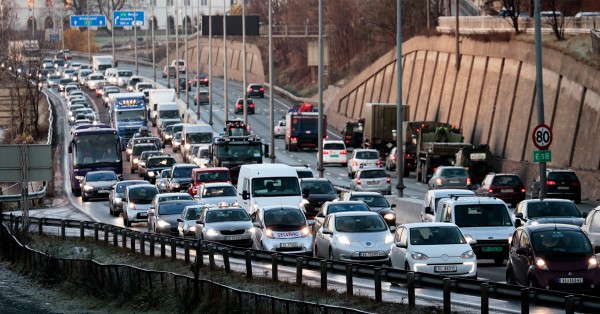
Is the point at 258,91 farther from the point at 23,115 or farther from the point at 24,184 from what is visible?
the point at 24,184

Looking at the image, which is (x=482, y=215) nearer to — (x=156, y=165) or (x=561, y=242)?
(x=561, y=242)

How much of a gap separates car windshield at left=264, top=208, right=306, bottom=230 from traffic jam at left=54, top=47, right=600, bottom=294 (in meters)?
0.04

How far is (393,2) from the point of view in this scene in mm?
124875

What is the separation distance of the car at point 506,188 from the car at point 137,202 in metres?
12.9

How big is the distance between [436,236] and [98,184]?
37.1 m

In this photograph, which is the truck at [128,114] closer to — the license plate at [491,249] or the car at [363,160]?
the car at [363,160]

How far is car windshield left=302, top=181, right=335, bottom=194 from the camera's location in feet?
156

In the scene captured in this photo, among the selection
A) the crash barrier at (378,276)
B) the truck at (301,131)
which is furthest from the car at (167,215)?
the truck at (301,131)

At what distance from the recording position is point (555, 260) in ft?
80.3

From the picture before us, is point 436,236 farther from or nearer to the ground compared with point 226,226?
farther from the ground

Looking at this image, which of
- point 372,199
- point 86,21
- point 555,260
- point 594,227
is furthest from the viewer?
point 86,21

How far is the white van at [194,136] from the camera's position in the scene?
80144 millimetres

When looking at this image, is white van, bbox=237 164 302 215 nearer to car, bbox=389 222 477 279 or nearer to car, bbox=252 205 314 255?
car, bbox=252 205 314 255

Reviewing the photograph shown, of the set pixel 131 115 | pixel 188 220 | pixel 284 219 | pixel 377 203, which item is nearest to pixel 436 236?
pixel 284 219
